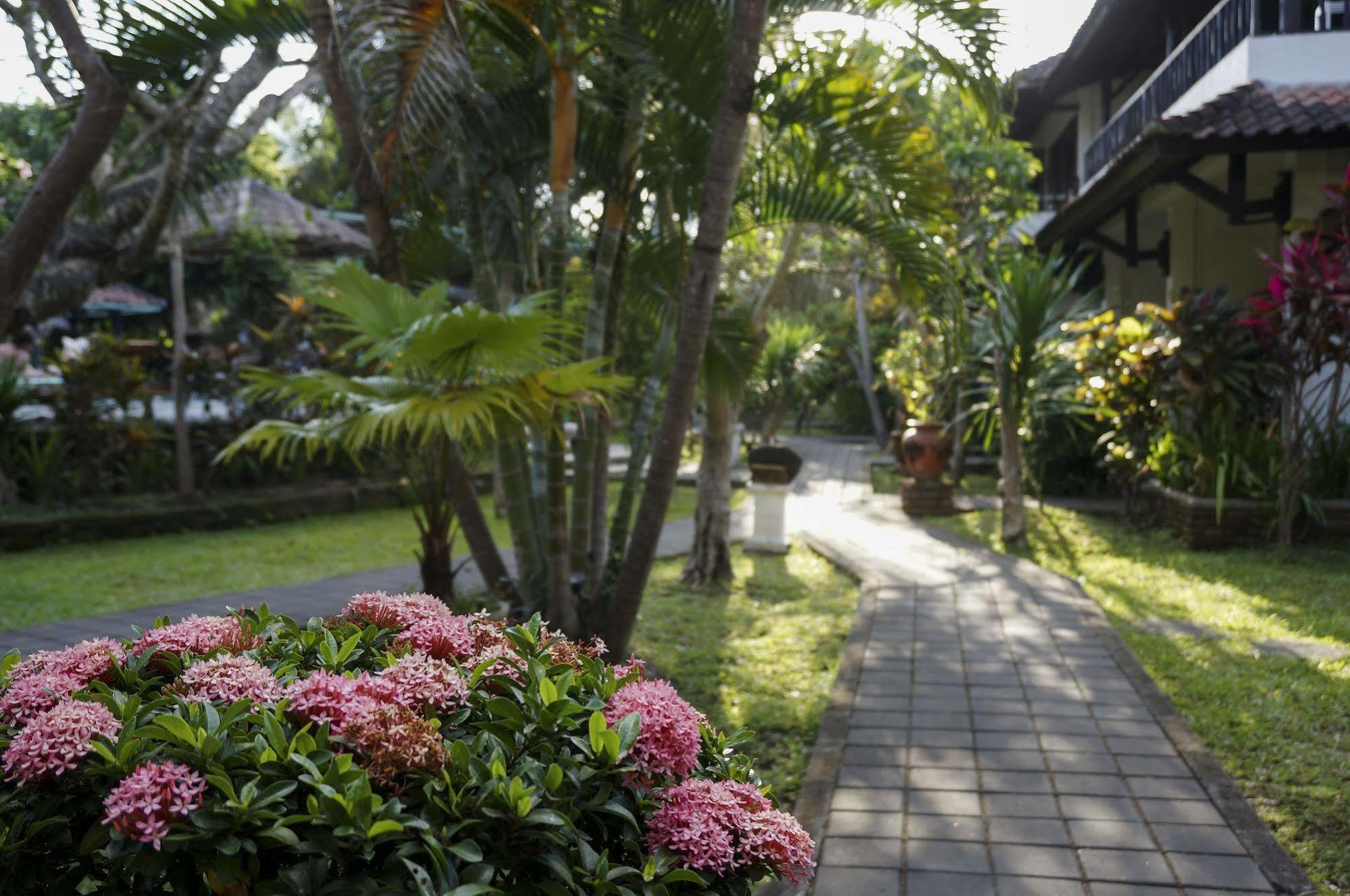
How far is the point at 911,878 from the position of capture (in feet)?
11.1

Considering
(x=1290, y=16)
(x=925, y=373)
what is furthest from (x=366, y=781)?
(x=925, y=373)

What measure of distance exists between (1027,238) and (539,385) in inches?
349

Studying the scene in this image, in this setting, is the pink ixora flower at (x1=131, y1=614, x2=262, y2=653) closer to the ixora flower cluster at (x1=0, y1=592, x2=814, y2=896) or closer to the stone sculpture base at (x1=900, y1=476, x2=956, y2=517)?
the ixora flower cluster at (x1=0, y1=592, x2=814, y2=896)

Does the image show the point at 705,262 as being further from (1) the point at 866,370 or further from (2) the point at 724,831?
(1) the point at 866,370

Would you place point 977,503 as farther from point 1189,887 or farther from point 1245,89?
point 1189,887

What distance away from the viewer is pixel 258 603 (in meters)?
7.29

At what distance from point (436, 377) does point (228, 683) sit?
2662 mm

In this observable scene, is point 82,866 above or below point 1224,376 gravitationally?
below

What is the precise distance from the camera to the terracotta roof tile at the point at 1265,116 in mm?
8828

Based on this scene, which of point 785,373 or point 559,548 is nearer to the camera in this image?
point 559,548

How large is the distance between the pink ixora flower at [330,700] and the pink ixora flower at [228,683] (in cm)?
7

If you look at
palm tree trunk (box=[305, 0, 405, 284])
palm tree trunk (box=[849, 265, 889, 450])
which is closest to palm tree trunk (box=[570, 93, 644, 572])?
palm tree trunk (box=[305, 0, 405, 284])

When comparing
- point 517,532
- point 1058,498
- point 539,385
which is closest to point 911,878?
point 539,385

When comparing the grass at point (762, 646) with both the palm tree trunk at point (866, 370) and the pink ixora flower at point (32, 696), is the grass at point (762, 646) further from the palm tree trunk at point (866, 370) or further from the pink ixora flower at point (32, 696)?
the palm tree trunk at point (866, 370)
